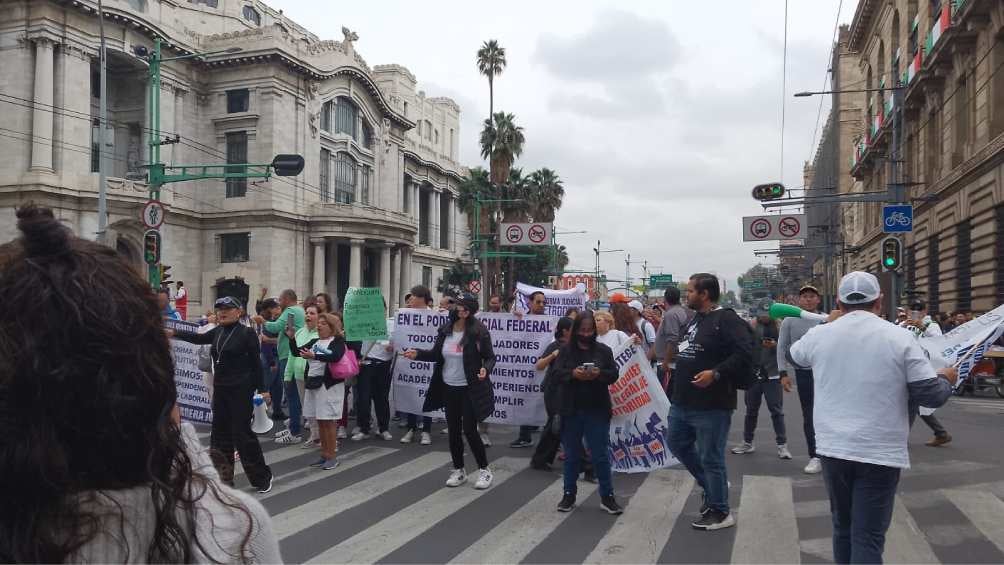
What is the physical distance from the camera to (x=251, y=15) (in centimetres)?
6362

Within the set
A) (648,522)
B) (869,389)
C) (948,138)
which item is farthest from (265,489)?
(948,138)

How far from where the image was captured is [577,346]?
6.54 metres

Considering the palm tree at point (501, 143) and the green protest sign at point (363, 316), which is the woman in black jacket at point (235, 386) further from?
the palm tree at point (501, 143)

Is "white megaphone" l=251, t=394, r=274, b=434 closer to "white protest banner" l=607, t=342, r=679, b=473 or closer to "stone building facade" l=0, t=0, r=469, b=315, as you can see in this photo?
"white protest banner" l=607, t=342, r=679, b=473

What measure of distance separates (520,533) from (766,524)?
198cm

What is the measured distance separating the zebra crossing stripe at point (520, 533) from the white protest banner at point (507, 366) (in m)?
2.46

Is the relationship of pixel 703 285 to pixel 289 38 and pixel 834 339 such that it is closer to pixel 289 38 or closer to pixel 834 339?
pixel 834 339

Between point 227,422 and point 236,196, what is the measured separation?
128 feet

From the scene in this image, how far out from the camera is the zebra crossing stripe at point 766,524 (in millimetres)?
5234

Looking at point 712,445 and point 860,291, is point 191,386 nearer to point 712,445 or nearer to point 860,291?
point 712,445

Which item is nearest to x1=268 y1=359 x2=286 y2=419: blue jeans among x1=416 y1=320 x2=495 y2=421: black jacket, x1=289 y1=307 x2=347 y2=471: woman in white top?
x1=289 y1=307 x2=347 y2=471: woman in white top

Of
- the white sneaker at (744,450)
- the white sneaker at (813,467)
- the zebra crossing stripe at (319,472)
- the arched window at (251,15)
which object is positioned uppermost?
the arched window at (251,15)

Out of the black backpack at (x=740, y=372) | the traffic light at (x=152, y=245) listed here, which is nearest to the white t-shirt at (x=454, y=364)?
the black backpack at (x=740, y=372)

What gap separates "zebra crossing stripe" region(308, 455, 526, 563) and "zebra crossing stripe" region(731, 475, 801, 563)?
2.34 meters
